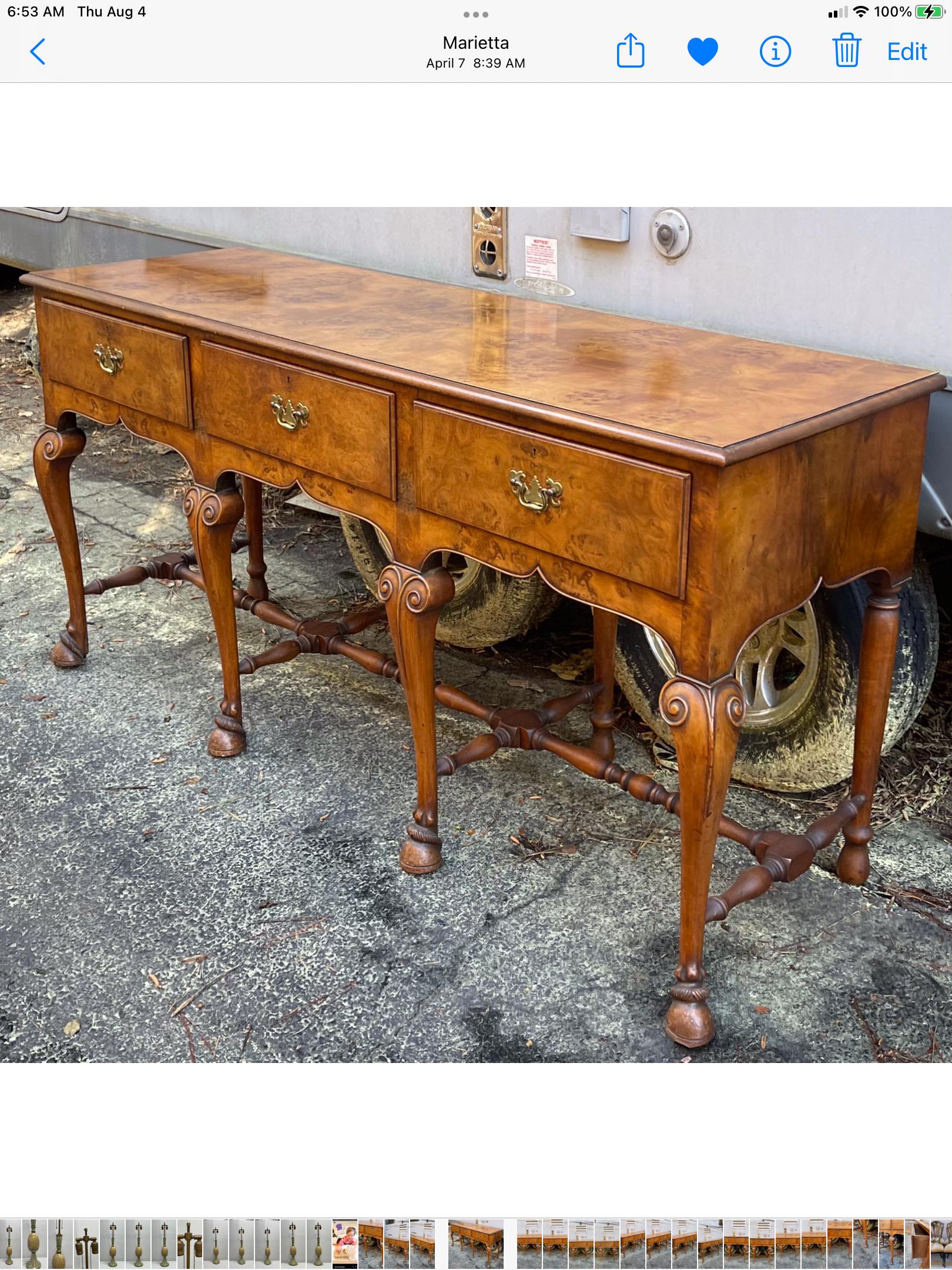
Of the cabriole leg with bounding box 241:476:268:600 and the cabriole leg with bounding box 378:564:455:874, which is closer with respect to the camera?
the cabriole leg with bounding box 378:564:455:874

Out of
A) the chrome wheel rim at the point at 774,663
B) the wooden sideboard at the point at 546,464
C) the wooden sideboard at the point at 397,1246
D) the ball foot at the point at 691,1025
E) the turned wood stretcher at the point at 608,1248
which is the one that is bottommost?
the ball foot at the point at 691,1025

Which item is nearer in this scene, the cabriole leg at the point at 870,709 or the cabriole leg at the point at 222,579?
the cabriole leg at the point at 870,709

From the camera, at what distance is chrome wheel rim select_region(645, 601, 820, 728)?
2895 mm

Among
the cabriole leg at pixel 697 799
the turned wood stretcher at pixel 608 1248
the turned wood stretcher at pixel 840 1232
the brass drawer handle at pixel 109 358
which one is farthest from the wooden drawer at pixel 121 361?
the turned wood stretcher at pixel 840 1232

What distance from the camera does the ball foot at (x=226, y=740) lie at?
3.29 meters

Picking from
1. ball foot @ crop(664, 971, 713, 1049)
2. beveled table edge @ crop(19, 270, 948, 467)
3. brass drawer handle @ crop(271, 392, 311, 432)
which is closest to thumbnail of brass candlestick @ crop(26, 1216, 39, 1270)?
ball foot @ crop(664, 971, 713, 1049)

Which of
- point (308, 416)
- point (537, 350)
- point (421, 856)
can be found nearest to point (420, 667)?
point (421, 856)

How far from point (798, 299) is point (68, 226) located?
323 cm

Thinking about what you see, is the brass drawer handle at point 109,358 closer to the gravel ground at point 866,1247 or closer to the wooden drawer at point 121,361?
the wooden drawer at point 121,361

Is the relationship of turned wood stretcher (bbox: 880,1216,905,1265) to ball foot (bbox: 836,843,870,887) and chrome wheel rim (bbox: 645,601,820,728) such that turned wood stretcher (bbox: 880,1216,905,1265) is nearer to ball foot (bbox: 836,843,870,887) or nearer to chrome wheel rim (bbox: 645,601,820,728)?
ball foot (bbox: 836,843,870,887)

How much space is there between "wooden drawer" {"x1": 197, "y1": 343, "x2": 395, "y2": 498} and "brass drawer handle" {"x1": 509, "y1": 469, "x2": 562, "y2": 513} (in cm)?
34

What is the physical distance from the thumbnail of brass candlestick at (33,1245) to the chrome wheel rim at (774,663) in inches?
65.7

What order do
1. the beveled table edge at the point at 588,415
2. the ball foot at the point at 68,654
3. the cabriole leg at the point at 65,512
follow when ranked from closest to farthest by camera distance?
the beveled table edge at the point at 588,415 → the cabriole leg at the point at 65,512 → the ball foot at the point at 68,654
